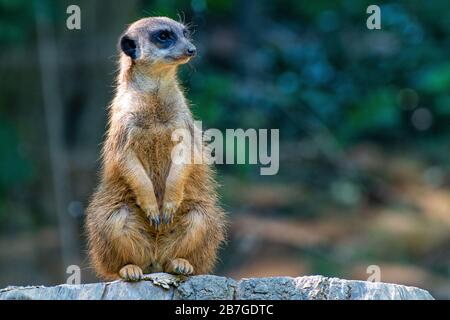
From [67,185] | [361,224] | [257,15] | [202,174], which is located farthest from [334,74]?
[202,174]

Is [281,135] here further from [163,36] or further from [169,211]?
[169,211]

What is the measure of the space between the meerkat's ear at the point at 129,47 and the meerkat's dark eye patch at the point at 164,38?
0.49 ft

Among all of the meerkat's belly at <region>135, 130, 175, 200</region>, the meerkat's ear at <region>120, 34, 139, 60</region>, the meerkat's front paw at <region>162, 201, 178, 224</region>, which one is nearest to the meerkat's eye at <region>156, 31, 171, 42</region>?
the meerkat's ear at <region>120, 34, 139, 60</region>

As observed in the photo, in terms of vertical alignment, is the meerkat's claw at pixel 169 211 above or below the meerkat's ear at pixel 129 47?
below

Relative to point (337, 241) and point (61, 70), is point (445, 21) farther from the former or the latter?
point (61, 70)

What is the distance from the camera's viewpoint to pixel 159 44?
7051 millimetres

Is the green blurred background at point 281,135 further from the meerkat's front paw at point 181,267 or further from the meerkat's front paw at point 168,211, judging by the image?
the meerkat's front paw at point 181,267

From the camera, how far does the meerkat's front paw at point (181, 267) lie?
6.30 m

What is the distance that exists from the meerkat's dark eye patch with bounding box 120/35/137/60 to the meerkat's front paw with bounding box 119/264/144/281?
1.70 m

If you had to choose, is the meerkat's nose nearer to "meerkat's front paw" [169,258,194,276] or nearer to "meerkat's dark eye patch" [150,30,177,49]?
"meerkat's dark eye patch" [150,30,177,49]

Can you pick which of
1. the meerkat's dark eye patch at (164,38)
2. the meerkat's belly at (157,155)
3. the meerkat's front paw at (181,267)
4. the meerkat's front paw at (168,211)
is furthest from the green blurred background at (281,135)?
the meerkat's front paw at (181,267)

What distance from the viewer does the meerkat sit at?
21.7ft

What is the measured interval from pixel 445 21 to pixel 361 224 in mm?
5197

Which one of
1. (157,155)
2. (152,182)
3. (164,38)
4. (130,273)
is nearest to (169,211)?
(152,182)
